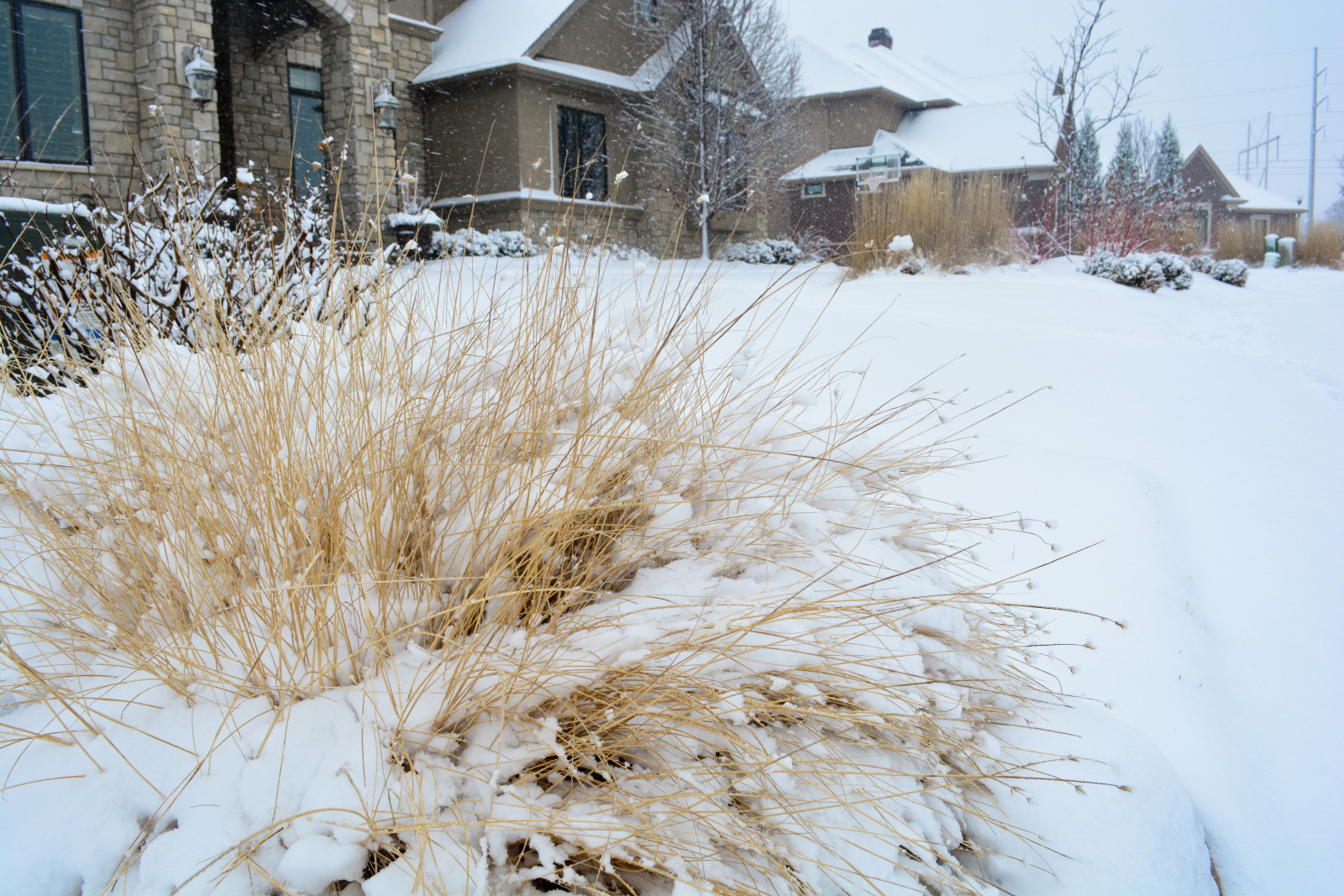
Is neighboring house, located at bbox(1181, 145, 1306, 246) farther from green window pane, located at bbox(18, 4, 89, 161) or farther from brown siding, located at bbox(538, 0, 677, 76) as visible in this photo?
green window pane, located at bbox(18, 4, 89, 161)

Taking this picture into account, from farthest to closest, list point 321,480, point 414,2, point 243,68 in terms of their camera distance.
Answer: point 414,2 → point 243,68 → point 321,480

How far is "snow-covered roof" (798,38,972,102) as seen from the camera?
19.4m

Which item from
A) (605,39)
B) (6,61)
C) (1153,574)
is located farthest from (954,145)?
(1153,574)

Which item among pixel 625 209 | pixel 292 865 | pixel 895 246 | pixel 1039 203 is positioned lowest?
pixel 292 865

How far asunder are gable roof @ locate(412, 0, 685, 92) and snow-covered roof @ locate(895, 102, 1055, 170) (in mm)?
9292

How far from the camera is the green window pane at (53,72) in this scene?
8047mm

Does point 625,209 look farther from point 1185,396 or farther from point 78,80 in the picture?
point 1185,396

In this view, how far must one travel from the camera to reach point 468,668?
1.25 m

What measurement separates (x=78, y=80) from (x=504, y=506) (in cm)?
1026

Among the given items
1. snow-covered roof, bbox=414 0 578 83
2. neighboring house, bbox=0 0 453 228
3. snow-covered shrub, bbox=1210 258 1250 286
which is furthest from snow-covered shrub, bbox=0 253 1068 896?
snow-covered shrub, bbox=1210 258 1250 286

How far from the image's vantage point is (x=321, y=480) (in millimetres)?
1427

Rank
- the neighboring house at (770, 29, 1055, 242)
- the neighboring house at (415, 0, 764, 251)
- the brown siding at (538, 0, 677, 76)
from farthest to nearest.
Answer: the neighboring house at (770, 29, 1055, 242)
the brown siding at (538, 0, 677, 76)
the neighboring house at (415, 0, 764, 251)

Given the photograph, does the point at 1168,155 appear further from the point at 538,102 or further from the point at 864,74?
the point at 538,102

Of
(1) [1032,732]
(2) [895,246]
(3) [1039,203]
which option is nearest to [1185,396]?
(2) [895,246]
